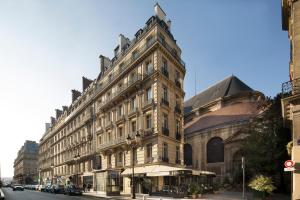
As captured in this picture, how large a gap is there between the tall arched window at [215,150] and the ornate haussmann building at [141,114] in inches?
554

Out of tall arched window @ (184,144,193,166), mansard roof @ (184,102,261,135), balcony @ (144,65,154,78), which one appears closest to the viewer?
balcony @ (144,65,154,78)

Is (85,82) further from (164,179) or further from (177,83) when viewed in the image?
(164,179)

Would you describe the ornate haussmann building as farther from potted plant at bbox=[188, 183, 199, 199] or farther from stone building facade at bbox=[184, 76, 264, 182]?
stone building facade at bbox=[184, 76, 264, 182]

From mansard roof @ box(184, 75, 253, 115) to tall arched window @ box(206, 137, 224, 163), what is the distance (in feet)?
39.9

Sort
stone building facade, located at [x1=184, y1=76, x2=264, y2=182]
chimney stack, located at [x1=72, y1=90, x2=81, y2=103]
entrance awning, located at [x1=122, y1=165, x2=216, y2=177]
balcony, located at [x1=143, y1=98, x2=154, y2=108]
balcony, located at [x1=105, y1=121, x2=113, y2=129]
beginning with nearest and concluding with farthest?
entrance awning, located at [x1=122, y1=165, x2=216, y2=177]
balcony, located at [x1=143, y1=98, x2=154, y2=108]
balcony, located at [x1=105, y1=121, x2=113, y2=129]
stone building facade, located at [x1=184, y1=76, x2=264, y2=182]
chimney stack, located at [x1=72, y1=90, x2=81, y2=103]

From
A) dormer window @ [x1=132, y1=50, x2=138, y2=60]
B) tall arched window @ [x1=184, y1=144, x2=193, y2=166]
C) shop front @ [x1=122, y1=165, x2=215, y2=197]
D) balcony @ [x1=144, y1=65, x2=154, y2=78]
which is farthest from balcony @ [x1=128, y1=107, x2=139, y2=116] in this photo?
tall arched window @ [x1=184, y1=144, x2=193, y2=166]

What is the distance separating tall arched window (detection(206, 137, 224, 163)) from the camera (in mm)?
45344

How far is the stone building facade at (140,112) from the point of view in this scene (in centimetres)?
2903

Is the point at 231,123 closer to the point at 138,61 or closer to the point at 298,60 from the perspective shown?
the point at 138,61

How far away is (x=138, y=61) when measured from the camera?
106ft

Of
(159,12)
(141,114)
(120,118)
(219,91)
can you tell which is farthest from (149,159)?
(219,91)

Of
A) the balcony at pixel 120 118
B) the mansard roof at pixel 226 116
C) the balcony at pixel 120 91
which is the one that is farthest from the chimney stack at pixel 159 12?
the mansard roof at pixel 226 116

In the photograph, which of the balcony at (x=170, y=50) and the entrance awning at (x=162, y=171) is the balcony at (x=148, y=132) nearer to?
the entrance awning at (x=162, y=171)

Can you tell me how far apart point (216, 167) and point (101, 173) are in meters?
18.8
